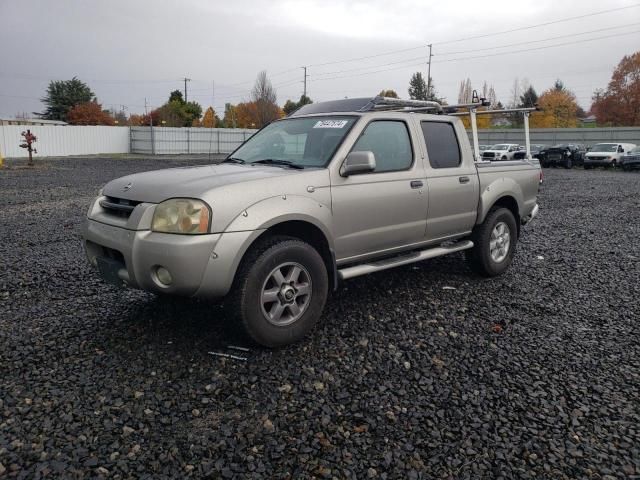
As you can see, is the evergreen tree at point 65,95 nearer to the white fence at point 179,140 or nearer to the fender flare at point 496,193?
the white fence at point 179,140

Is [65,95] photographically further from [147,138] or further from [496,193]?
[496,193]

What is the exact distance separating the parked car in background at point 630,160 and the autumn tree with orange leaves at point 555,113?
3286 cm

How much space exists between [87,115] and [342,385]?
65.6 meters

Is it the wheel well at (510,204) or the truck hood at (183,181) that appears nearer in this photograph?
the truck hood at (183,181)

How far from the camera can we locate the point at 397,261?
459 cm

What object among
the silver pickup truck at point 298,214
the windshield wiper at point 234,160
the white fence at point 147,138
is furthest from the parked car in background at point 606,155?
the windshield wiper at point 234,160

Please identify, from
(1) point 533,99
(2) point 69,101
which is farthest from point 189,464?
(1) point 533,99

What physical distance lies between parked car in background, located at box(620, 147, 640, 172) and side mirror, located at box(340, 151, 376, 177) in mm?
29666

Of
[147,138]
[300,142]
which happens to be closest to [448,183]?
[300,142]

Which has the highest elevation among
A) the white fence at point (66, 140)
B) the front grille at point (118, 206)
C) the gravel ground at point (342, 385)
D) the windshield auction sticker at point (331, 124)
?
the white fence at point (66, 140)

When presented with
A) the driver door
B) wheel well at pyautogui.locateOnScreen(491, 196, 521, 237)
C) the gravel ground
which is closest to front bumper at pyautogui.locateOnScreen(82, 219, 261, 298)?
the gravel ground

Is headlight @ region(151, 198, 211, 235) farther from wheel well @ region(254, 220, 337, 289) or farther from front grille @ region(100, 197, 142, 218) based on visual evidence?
wheel well @ region(254, 220, 337, 289)

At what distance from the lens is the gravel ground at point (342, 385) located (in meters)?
2.54

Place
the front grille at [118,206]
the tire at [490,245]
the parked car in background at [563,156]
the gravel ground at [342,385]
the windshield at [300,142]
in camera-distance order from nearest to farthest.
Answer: the gravel ground at [342,385] < the front grille at [118,206] < the windshield at [300,142] < the tire at [490,245] < the parked car in background at [563,156]
